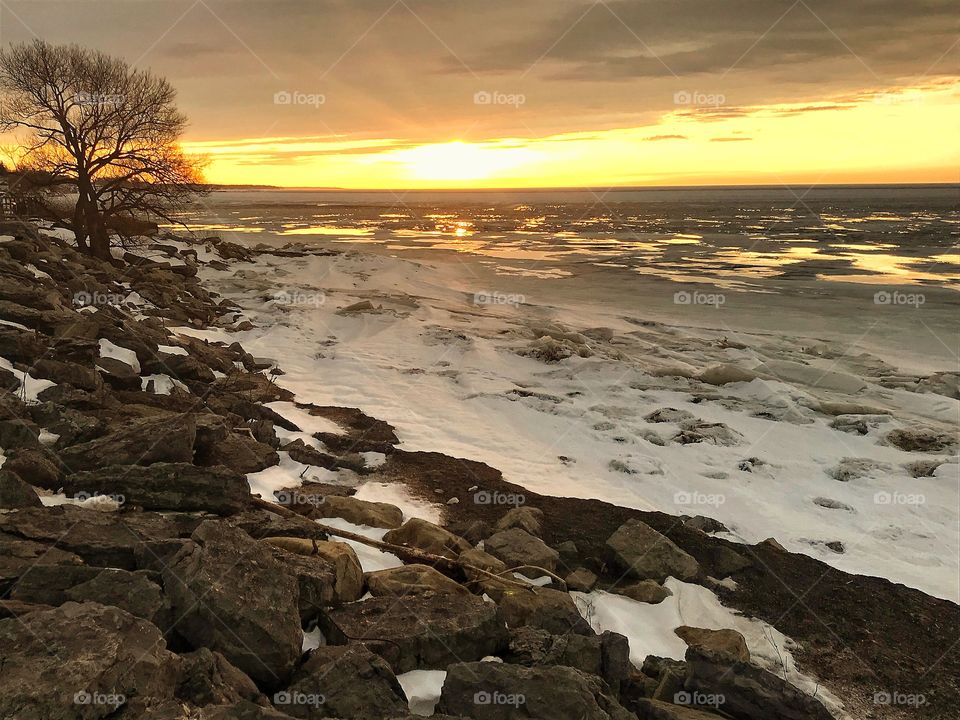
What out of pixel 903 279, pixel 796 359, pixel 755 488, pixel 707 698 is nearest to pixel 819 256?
pixel 903 279

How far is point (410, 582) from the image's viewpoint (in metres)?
5.33

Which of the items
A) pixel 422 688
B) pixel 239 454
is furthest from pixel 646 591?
pixel 239 454

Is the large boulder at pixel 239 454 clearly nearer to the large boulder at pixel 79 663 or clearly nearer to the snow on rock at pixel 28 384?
the snow on rock at pixel 28 384

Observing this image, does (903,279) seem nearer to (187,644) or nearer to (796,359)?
(796,359)

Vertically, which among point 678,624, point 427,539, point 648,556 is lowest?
point 678,624

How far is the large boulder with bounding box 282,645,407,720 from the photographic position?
3.76m

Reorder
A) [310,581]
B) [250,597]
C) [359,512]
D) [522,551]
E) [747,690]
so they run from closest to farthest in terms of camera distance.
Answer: [250,597], [747,690], [310,581], [522,551], [359,512]

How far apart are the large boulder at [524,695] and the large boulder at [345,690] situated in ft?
1.22

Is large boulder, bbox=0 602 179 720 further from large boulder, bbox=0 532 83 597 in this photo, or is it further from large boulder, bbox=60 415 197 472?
large boulder, bbox=60 415 197 472

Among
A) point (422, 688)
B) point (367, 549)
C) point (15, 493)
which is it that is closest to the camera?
point (422, 688)

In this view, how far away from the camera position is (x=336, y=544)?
559cm

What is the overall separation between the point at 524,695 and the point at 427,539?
257 cm

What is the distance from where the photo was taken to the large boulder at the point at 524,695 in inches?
152

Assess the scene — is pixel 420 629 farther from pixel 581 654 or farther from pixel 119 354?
pixel 119 354
